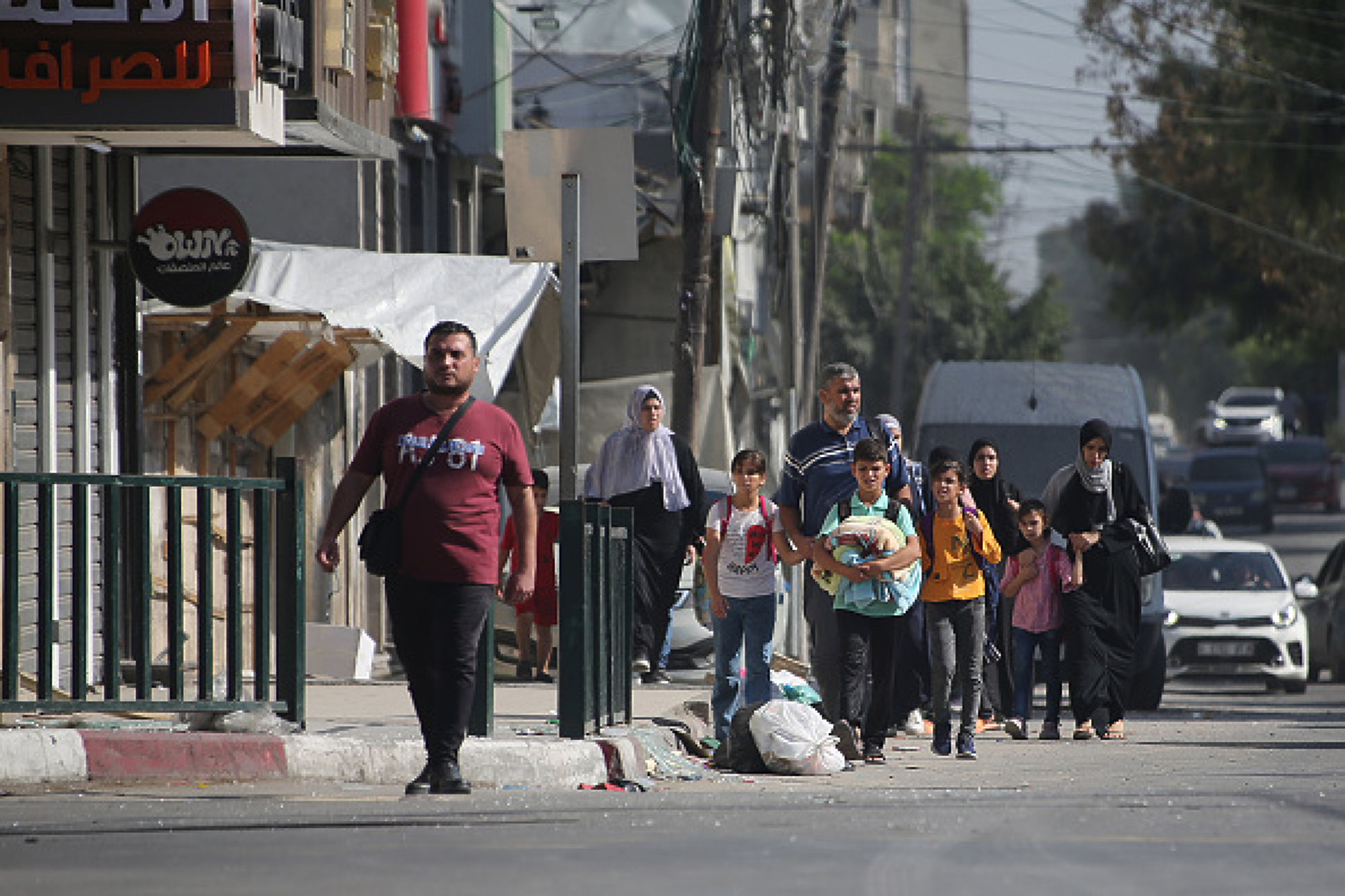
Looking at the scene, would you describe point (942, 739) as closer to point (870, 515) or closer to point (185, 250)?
point (870, 515)

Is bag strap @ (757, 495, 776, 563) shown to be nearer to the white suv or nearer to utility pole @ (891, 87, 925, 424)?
utility pole @ (891, 87, 925, 424)

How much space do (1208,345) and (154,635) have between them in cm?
13049

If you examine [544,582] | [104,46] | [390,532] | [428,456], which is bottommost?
[544,582]

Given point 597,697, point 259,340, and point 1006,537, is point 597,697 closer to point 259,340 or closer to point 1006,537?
point 1006,537

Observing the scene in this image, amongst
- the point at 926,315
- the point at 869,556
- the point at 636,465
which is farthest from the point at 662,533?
the point at 926,315

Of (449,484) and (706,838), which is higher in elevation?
(449,484)

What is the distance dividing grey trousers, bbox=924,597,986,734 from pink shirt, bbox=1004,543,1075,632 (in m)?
1.74

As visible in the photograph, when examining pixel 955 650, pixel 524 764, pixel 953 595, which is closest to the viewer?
pixel 524 764

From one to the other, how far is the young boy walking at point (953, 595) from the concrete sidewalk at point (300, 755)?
6.74 ft

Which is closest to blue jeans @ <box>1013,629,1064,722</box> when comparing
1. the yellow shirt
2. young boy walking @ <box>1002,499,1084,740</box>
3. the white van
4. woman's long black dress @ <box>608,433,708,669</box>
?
young boy walking @ <box>1002,499,1084,740</box>

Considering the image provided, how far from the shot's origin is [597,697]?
408 inches

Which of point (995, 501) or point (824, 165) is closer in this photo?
point (995, 501)

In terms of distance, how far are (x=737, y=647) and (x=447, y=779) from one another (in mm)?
3150

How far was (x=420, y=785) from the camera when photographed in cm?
884
